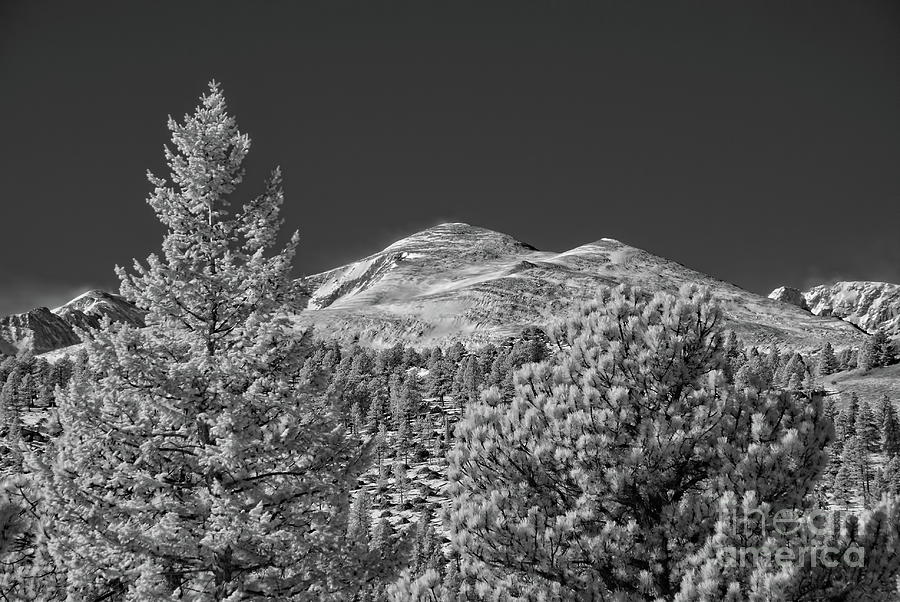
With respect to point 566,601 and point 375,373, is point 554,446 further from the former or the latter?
point 375,373

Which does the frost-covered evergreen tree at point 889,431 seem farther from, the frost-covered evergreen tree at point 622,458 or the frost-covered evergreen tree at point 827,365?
the frost-covered evergreen tree at point 622,458

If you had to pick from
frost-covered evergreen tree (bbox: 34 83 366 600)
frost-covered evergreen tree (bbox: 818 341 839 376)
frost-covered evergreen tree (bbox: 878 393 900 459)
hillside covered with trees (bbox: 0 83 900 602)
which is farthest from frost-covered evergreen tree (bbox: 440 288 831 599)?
frost-covered evergreen tree (bbox: 818 341 839 376)

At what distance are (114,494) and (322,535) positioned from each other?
3.17m

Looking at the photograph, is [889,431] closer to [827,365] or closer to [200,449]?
A: [827,365]

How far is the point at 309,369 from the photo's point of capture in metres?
9.91

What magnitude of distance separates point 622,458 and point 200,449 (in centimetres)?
618

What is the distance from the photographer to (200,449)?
376 inches

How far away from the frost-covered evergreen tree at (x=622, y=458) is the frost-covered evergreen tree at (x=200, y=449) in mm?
2410

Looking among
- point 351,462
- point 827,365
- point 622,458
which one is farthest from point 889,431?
point 351,462

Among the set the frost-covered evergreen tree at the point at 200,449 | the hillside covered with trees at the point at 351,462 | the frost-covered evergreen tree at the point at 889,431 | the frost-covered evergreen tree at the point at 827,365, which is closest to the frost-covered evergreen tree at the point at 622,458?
the hillside covered with trees at the point at 351,462

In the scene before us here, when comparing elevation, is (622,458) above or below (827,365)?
below

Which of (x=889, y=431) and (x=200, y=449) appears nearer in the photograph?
(x=200, y=449)

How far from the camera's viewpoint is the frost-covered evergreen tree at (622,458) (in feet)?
28.2

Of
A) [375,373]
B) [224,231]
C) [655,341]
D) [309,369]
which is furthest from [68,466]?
[375,373]
